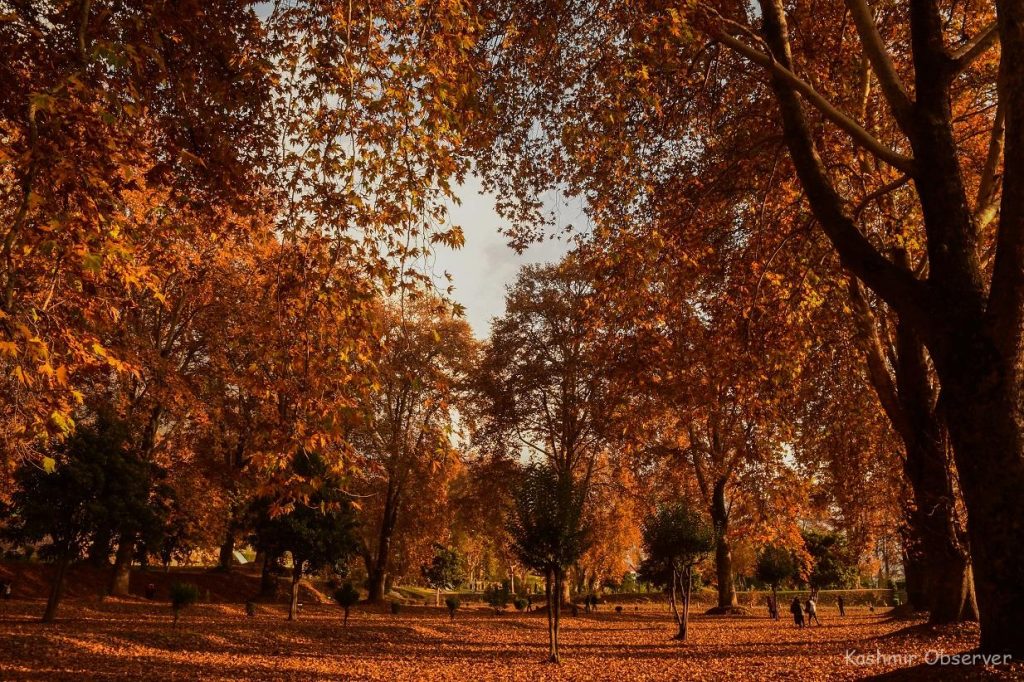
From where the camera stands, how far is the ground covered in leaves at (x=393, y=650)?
37.7 ft

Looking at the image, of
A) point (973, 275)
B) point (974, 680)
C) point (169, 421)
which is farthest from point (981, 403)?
point (169, 421)

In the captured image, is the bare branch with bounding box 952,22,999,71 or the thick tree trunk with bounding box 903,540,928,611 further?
the thick tree trunk with bounding box 903,540,928,611

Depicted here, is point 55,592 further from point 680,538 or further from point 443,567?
point 443,567

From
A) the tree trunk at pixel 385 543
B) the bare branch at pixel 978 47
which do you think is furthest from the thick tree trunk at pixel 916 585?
the tree trunk at pixel 385 543

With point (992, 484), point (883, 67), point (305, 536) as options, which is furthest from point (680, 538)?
point (883, 67)

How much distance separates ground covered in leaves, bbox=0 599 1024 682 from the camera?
11477mm

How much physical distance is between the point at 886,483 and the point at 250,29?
75.0 ft

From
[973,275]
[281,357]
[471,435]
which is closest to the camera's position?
[973,275]

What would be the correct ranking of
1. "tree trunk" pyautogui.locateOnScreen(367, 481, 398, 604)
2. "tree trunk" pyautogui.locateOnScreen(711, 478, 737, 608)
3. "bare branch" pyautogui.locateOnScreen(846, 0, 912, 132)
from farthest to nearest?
1. "tree trunk" pyautogui.locateOnScreen(367, 481, 398, 604)
2. "tree trunk" pyautogui.locateOnScreen(711, 478, 737, 608)
3. "bare branch" pyautogui.locateOnScreen(846, 0, 912, 132)

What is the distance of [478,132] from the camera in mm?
10180

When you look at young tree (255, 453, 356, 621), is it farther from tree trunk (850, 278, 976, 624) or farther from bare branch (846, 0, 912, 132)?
bare branch (846, 0, 912, 132)

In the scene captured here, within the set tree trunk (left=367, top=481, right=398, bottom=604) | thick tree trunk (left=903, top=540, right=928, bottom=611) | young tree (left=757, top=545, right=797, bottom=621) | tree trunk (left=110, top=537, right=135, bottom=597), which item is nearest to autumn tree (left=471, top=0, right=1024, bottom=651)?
thick tree trunk (left=903, top=540, right=928, bottom=611)

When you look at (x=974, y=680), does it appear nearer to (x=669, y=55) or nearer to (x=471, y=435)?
(x=669, y=55)

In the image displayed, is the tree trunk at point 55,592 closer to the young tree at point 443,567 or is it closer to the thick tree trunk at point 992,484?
the thick tree trunk at point 992,484
